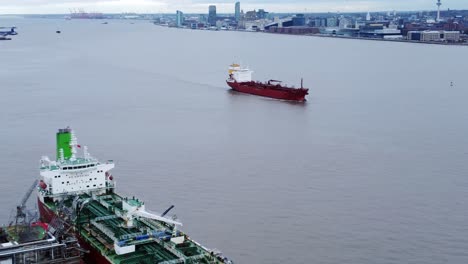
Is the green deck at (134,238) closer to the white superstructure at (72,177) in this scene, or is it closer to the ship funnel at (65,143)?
the white superstructure at (72,177)

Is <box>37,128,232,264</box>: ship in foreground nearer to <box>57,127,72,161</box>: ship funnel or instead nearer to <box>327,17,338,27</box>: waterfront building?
<box>57,127,72,161</box>: ship funnel

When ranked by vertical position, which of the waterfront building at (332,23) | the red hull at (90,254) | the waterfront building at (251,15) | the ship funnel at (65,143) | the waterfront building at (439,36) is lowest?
the red hull at (90,254)

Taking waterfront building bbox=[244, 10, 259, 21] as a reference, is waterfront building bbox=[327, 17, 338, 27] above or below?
below

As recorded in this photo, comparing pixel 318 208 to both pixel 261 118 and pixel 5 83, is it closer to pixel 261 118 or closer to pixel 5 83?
pixel 261 118

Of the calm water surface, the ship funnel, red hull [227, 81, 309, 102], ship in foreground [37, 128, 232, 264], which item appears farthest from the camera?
red hull [227, 81, 309, 102]

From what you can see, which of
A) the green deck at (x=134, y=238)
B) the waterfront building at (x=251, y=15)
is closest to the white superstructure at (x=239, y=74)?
the green deck at (x=134, y=238)

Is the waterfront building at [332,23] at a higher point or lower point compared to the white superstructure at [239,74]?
higher

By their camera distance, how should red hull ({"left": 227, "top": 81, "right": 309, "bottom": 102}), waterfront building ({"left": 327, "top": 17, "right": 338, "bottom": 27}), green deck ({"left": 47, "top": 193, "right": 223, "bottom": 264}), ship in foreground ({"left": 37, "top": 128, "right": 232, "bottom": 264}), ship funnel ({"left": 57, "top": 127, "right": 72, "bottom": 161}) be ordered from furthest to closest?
1. waterfront building ({"left": 327, "top": 17, "right": 338, "bottom": 27})
2. red hull ({"left": 227, "top": 81, "right": 309, "bottom": 102})
3. ship funnel ({"left": 57, "top": 127, "right": 72, "bottom": 161})
4. ship in foreground ({"left": 37, "top": 128, "right": 232, "bottom": 264})
5. green deck ({"left": 47, "top": 193, "right": 223, "bottom": 264})

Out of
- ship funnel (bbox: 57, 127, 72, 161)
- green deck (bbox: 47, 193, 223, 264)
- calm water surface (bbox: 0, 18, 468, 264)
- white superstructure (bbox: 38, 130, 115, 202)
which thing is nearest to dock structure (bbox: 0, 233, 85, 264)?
green deck (bbox: 47, 193, 223, 264)
